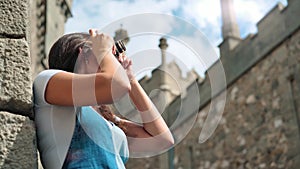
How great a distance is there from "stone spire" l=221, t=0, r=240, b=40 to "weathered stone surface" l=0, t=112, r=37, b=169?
10.2 meters

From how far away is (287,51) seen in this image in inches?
375

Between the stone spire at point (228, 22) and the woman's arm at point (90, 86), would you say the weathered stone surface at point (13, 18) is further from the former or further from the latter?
the stone spire at point (228, 22)

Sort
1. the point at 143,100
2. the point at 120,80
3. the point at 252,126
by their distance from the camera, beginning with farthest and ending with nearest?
the point at 252,126 → the point at 143,100 → the point at 120,80

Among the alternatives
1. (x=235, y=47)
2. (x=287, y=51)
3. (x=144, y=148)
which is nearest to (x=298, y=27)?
(x=287, y=51)

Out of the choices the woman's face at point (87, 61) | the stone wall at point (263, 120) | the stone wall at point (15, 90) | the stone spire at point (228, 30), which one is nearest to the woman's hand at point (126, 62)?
the woman's face at point (87, 61)

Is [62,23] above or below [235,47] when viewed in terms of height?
above

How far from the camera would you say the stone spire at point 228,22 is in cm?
1191

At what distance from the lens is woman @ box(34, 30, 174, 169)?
5.15 feet

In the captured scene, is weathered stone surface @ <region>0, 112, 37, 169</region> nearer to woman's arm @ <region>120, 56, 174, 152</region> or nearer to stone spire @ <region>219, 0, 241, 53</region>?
woman's arm @ <region>120, 56, 174, 152</region>

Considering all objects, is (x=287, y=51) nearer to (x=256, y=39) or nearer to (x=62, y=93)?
(x=256, y=39)

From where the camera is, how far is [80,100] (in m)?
1.57

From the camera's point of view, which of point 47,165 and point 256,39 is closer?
point 47,165

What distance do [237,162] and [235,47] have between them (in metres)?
2.57

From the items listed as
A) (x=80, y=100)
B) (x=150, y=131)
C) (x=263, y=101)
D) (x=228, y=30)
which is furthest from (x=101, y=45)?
(x=228, y=30)
